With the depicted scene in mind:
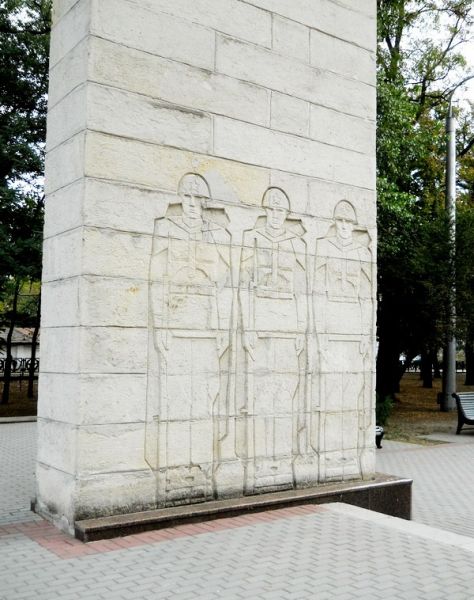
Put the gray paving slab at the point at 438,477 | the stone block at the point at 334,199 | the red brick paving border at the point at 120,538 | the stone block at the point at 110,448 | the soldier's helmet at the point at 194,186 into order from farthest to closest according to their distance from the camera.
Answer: the gray paving slab at the point at 438,477
the stone block at the point at 334,199
the soldier's helmet at the point at 194,186
the stone block at the point at 110,448
the red brick paving border at the point at 120,538

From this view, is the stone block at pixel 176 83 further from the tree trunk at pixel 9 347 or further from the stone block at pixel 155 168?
the tree trunk at pixel 9 347

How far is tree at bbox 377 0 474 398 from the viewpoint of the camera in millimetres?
18516

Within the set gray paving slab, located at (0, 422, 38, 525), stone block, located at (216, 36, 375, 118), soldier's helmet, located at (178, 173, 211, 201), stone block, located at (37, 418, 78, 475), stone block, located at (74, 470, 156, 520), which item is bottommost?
gray paving slab, located at (0, 422, 38, 525)

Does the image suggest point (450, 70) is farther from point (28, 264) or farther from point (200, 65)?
point (200, 65)

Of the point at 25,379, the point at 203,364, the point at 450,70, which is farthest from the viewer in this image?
the point at 25,379

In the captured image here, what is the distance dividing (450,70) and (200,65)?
2244 centimetres

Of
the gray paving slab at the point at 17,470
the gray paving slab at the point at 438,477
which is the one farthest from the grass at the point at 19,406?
the gray paving slab at the point at 438,477

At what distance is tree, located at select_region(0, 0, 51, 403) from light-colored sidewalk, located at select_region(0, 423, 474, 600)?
32.4 feet

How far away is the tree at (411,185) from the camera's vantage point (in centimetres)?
1852

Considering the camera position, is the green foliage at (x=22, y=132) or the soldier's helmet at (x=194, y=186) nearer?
the soldier's helmet at (x=194, y=186)

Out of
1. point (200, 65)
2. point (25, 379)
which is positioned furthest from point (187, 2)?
point (25, 379)

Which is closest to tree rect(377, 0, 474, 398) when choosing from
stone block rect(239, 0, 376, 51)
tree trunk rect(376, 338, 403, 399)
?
tree trunk rect(376, 338, 403, 399)

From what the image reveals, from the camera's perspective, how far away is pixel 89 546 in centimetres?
566

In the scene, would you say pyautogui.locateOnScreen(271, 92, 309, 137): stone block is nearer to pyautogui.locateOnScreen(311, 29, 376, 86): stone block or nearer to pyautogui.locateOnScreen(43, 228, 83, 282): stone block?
pyautogui.locateOnScreen(311, 29, 376, 86): stone block
